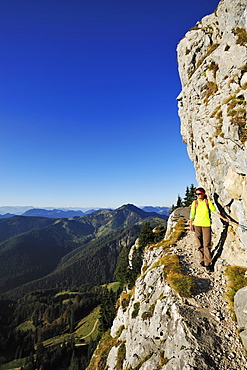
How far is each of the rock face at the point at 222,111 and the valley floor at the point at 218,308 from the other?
6.09ft

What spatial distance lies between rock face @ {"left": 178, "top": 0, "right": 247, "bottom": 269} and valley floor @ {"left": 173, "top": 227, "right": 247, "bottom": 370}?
6.09 ft

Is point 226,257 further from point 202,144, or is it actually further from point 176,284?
point 202,144

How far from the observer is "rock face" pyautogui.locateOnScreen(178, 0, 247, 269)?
14992 mm

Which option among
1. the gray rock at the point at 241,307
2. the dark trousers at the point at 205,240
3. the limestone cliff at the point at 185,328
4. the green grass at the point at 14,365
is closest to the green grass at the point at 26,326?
the green grass at the point at 14,365

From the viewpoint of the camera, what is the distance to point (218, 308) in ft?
40.7

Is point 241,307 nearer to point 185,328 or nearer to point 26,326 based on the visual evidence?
point 185,328

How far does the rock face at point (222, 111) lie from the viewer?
49.2 ft

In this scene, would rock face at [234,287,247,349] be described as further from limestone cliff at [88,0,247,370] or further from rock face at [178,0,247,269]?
rock face at [178,0,247,269]

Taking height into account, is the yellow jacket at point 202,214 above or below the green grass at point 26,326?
above

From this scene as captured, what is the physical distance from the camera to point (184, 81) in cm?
2873

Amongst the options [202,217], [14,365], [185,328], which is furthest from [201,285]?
[14,365]

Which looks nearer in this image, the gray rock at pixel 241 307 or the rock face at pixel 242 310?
the rock face at pixel 242 310

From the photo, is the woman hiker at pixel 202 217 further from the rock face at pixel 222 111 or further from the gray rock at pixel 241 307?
the gray rock at pixel 241 307

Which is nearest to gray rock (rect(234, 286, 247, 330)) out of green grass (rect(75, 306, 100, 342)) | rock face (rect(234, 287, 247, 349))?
rock face (rect(234, 287, 247, 349))
